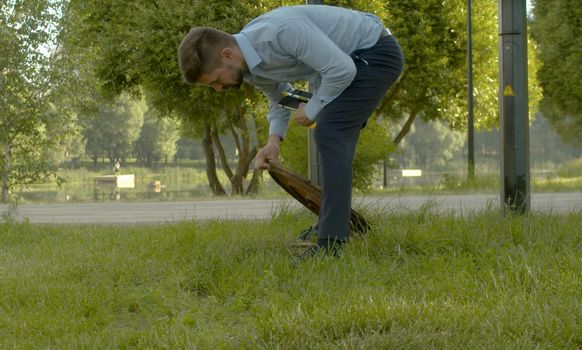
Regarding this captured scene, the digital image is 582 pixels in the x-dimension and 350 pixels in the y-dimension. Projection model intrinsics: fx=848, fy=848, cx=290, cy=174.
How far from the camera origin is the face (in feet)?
16.4

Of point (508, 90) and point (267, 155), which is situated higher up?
point (508, 90)

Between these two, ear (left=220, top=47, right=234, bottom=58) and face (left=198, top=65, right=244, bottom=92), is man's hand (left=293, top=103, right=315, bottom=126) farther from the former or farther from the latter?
ear (left=220, top=47, right=234, bottom=58)

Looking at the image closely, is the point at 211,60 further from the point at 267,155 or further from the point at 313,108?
the point at 267,155

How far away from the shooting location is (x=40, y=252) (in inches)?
253

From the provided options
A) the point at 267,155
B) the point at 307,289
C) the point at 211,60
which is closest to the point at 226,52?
the point at 211,60

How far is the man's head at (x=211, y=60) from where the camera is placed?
498 centimetres

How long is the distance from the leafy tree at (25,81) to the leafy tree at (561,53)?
18338mm

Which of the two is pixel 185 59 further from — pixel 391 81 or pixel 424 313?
pixel 424 313

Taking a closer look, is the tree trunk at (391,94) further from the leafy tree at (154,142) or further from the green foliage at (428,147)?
the green foliage at (428,147)

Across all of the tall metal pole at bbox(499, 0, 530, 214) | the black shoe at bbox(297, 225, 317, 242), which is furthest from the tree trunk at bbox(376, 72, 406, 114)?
the black shoe at bbox(297, 225, 317, 242)

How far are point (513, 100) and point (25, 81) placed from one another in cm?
1687

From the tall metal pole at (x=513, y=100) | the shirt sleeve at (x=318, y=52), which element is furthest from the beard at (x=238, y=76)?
the tall metal pole at (x=513, y=100)

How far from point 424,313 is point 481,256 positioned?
5.34ft

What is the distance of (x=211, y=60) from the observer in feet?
16.4
